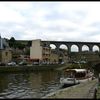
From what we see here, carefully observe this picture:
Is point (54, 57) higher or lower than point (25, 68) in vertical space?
higher

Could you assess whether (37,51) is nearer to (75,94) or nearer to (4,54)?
(4,54)

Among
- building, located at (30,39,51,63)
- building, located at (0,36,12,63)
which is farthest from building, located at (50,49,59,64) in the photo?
building, located at (0,36,12,63)

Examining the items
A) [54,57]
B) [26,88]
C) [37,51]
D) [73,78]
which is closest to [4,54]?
[37,51]

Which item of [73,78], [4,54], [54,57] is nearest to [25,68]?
[4,54]

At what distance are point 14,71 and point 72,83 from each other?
3671 cm

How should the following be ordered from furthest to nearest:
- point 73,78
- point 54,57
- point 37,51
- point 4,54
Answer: point 54,57 → point 37,51 → point 4,54 → point 73,78

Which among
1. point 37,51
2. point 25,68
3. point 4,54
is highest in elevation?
point 37,51

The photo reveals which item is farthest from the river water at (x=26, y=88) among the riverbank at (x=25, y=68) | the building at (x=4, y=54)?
the building at (x=4, y=54)

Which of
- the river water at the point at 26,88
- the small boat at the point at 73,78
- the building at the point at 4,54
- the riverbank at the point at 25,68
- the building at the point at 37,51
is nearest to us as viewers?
the river water at the point at 26,88

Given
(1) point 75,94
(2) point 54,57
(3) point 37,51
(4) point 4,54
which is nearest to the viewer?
(1) point 75,94

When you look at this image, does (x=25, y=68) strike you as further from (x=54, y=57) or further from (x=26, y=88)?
(x=54, y=57)

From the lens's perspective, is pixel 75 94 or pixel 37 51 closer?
pixel 75 94

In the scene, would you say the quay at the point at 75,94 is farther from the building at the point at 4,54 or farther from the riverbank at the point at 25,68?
the building at the point at 4,54

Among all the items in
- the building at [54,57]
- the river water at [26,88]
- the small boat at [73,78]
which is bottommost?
the river water at [26,88]
